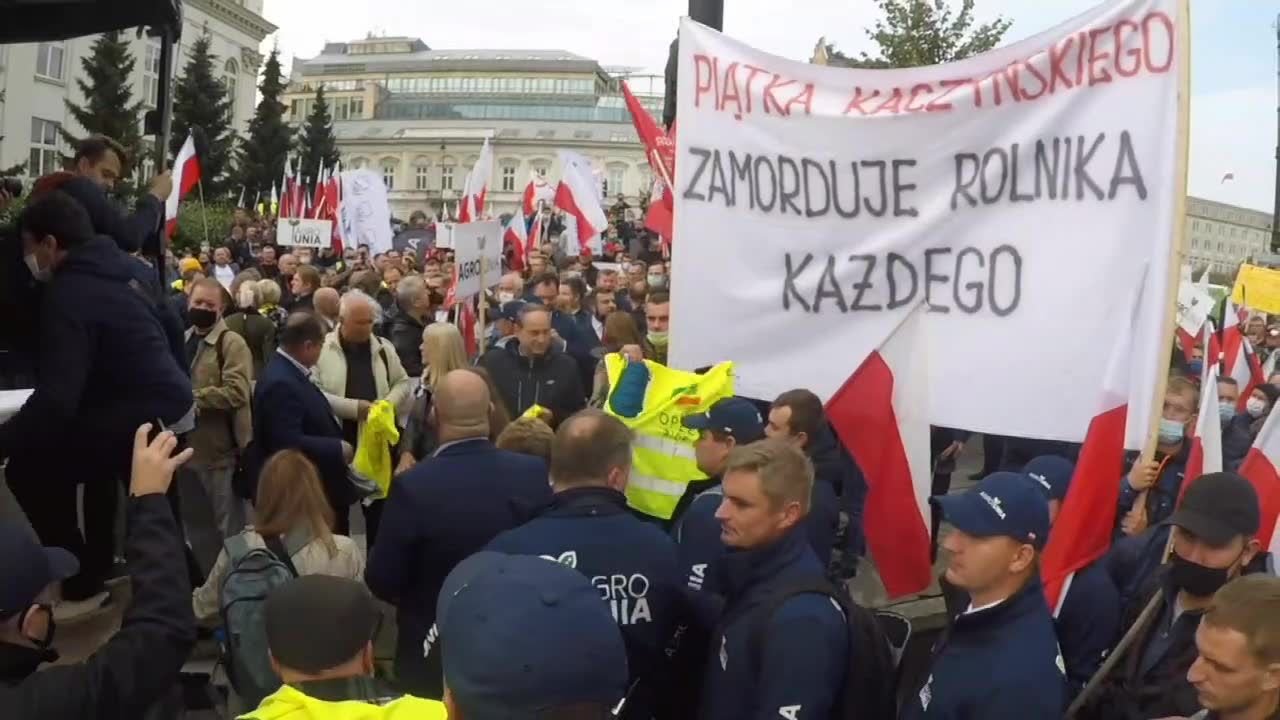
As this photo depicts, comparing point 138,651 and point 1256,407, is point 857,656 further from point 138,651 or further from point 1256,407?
point 1256,407

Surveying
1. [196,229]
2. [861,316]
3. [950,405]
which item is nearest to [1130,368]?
[950,405]

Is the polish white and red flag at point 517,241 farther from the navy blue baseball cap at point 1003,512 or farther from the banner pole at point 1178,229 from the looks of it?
the navy blue baseball cap at point 1003,512

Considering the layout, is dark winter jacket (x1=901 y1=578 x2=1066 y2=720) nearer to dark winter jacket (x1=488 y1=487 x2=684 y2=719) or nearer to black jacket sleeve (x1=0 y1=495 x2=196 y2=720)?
dark winter jacket (x1=488 y1=487 x2=684 y2=719)

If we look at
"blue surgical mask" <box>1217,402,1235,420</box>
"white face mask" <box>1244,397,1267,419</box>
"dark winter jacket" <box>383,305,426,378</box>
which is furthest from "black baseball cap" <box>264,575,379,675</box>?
"white face mask" <box>1244,397,1267,419</box>

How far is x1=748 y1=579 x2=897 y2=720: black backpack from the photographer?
310 centimetres

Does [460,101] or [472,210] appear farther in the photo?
[460,101]

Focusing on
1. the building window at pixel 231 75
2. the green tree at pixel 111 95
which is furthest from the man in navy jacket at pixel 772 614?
the building window at pixel 231 75

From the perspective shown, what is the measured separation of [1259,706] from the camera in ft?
8.82

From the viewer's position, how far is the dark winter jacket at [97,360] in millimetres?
4211

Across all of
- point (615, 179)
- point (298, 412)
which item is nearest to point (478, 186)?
point (298, 412)

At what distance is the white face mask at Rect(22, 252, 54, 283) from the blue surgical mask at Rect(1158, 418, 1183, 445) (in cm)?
516

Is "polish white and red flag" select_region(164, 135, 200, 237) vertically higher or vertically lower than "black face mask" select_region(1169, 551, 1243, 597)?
higher

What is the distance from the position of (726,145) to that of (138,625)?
2.97 m

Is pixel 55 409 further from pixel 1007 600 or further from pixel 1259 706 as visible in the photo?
pixel 1259 706
